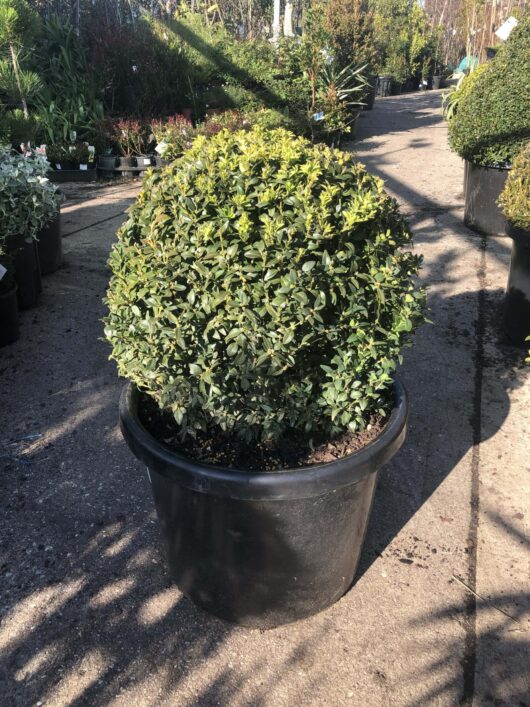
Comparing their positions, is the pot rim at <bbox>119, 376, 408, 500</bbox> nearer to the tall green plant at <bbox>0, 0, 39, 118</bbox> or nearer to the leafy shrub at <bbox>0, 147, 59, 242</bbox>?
the leafy shrub at <bbox>0, 147, 59, 242</bbox>

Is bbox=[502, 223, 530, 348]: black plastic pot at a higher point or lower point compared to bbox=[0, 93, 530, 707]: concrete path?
higher

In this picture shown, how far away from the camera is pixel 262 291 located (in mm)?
1827

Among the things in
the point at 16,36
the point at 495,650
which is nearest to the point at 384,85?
the point at 16,36

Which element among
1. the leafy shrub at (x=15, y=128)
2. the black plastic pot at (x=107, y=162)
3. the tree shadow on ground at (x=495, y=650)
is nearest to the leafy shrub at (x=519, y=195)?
the tree shadow on ground at (x=495, y=650)

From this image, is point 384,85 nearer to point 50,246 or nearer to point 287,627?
point 50,246

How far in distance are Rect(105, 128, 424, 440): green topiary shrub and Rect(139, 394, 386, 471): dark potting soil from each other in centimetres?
8

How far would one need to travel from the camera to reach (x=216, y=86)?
407 inches

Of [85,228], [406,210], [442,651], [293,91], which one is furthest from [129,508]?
[293,91]

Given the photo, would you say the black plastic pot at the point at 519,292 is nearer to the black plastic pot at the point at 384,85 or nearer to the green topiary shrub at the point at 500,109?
the green topiary shrub at the point at 500,109

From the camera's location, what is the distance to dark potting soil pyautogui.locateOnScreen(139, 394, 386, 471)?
82.1 inches

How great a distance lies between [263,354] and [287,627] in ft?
3.29

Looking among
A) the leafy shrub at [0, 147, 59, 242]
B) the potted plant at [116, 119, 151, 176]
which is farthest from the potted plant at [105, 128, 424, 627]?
the potted plant at [116, 119, 151, 176]

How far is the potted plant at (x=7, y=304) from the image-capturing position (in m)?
3.92

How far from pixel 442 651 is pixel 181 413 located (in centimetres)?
117
